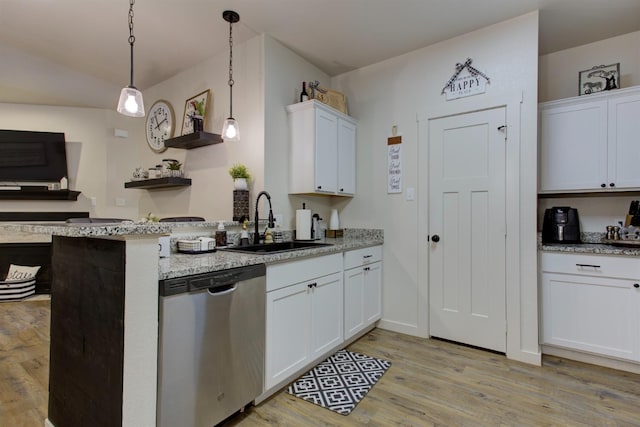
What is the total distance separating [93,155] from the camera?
452cm

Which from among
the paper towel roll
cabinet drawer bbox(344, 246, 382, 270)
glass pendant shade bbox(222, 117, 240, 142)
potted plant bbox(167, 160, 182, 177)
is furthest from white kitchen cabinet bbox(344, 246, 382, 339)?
potted plant bbox(167, 160, 182, 177)

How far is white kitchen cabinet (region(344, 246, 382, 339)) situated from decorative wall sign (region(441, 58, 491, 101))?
1.54m

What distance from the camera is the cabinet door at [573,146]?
2.56 meters

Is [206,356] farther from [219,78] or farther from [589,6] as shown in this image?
[589,6]

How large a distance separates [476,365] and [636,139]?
6.87 ft

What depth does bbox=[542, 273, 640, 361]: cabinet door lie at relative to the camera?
7.53 feet

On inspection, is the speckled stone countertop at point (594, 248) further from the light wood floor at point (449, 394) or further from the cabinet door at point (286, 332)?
the cabinet door at point (286, 332)

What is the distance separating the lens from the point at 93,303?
1.41m

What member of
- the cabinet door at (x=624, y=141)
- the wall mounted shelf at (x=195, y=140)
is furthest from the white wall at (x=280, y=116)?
the cabinet door at (x=624, y=141)

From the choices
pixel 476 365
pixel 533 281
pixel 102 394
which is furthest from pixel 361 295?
pixel 102 394

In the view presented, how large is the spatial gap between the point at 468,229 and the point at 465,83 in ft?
4.11

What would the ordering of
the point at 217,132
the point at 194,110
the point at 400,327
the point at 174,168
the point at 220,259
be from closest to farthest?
the point at 220,259 < the point at 400,327 < the point at 217,132 < the point at 194,110 < the point at 174,168

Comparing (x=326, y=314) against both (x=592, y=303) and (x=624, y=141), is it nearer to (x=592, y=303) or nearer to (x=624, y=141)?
(x=592, y=303)

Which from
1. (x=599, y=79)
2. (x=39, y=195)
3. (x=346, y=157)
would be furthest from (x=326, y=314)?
(x=39, y=195)
